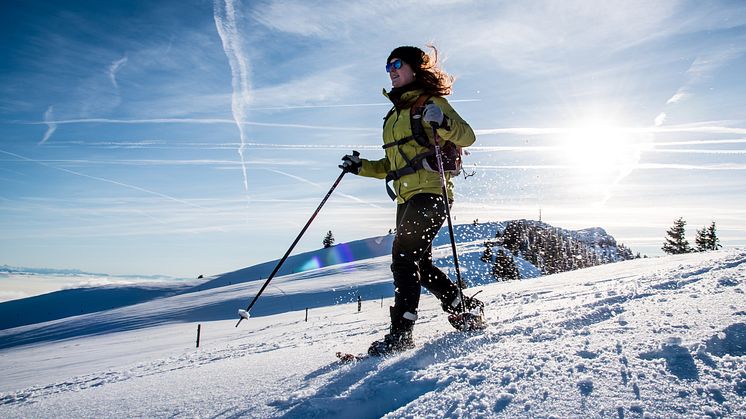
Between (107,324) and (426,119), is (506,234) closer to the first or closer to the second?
(107,324)

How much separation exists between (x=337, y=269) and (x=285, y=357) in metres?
48.3

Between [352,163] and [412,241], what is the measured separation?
1.30 meters

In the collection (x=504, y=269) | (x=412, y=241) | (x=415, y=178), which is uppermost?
(x=415, y=178)

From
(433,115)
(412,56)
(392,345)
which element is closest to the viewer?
(392,345)

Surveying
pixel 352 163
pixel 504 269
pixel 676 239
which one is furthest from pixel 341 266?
pixel 352 163

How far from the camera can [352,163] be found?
164 inches

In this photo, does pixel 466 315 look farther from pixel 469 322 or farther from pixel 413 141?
pixel 413 141

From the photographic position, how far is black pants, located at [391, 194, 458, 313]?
314 cm

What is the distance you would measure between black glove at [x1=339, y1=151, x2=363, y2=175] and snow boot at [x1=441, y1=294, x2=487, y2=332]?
160cm

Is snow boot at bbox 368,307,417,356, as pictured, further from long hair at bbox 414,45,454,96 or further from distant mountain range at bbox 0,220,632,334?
distant mountain range at bbox 0,220,632,334

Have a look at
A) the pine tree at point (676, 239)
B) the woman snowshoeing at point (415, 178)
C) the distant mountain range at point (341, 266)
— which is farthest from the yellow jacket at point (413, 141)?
the pine tree at point (676, 239)

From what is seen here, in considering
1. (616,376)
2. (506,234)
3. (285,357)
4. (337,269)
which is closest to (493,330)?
(616,376)

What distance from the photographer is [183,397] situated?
7.54ft

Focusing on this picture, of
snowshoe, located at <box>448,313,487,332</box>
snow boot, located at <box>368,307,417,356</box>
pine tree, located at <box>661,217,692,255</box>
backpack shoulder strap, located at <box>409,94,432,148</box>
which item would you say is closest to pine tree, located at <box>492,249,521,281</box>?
pine tree, located at <box>661,217,692,255</box>
